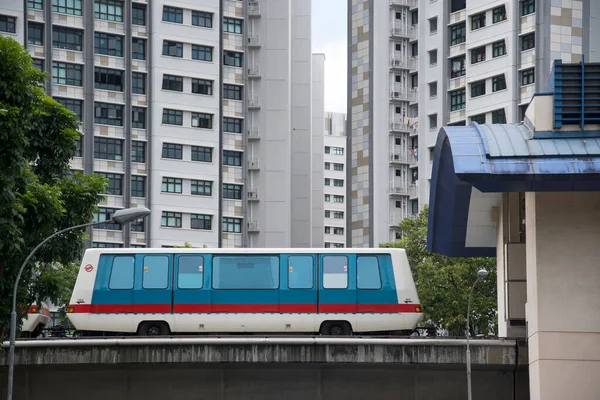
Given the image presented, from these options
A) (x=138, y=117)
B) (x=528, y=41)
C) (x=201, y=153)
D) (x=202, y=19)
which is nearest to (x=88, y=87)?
(x=138, y=117)

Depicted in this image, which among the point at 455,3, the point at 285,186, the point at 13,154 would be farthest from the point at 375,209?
the point at 13,154

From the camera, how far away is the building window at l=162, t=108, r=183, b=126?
3949 inches

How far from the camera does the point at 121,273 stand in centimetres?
4059

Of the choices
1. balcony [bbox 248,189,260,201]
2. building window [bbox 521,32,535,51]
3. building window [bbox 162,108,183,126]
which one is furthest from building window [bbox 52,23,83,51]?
building window [bbox 521,32,535,51]

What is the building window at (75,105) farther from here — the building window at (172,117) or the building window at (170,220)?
the building window at (170,220)

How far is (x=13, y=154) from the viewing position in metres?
31.6

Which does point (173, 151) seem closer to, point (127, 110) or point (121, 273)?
point (127, 110)

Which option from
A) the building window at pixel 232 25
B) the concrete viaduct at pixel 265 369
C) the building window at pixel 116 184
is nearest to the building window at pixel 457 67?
the building window at pixel 232 25

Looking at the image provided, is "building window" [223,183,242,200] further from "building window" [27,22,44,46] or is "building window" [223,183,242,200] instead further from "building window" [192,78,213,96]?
"building window" [27,22,44,46]

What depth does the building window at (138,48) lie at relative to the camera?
99.4 m

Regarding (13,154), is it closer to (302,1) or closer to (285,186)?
(285,186)

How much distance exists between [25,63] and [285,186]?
74.7 meters

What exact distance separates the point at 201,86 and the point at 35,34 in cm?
1308

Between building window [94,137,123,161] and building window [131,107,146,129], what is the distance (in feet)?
5.87
